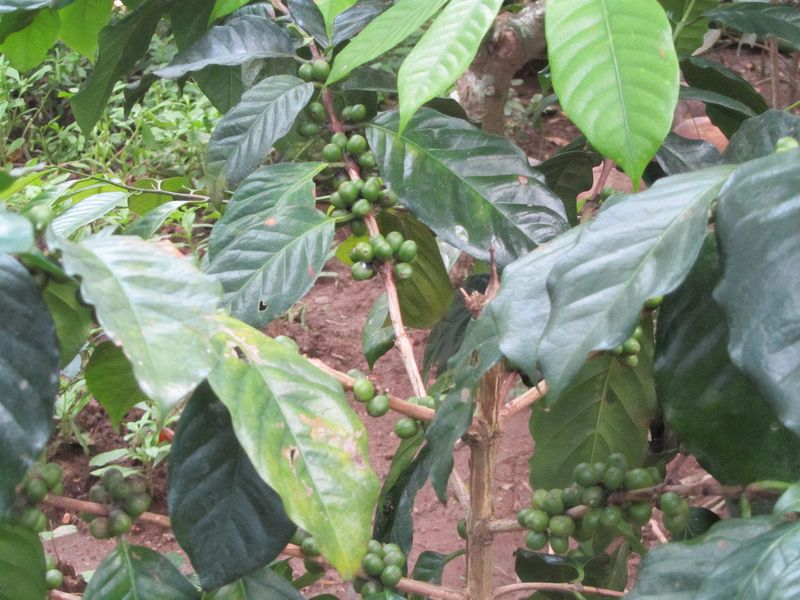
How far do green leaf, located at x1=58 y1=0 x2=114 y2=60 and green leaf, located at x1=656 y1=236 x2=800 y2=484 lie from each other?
88 centimetres

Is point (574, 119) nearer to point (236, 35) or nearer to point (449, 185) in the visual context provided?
point (449, 185)

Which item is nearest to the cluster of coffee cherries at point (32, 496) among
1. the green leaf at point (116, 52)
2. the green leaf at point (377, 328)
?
the green leaf at point (377, 328)

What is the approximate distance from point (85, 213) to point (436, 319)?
43 centimetres

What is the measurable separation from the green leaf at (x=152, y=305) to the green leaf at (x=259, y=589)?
0.99 feet

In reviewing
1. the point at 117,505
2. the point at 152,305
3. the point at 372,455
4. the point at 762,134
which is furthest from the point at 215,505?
the point at 372,455

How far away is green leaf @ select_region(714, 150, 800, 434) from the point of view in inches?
18.6

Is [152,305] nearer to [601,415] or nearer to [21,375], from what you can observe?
[21,375]

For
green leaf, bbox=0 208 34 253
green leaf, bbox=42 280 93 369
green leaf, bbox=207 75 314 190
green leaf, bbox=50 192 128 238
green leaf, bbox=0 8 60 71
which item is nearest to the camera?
green leaf, bbox=0 208 34 253

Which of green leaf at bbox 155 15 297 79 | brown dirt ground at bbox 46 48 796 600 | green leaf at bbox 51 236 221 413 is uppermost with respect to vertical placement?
green leaf at bbox 155 15 297 79

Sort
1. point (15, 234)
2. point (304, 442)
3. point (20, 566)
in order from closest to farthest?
point (15, 234)
point (304, 442)
point (20, 566)

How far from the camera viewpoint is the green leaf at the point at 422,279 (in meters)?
0.97

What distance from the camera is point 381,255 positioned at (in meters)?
0.80

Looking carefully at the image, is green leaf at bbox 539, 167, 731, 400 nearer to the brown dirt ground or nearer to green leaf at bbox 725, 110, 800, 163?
green leaf at bbox 725, 110, 800, 163

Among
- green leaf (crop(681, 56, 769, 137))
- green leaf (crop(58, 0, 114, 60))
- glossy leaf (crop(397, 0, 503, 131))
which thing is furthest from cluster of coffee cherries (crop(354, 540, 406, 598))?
green leaf (crop(58, 0, 114, 60))
